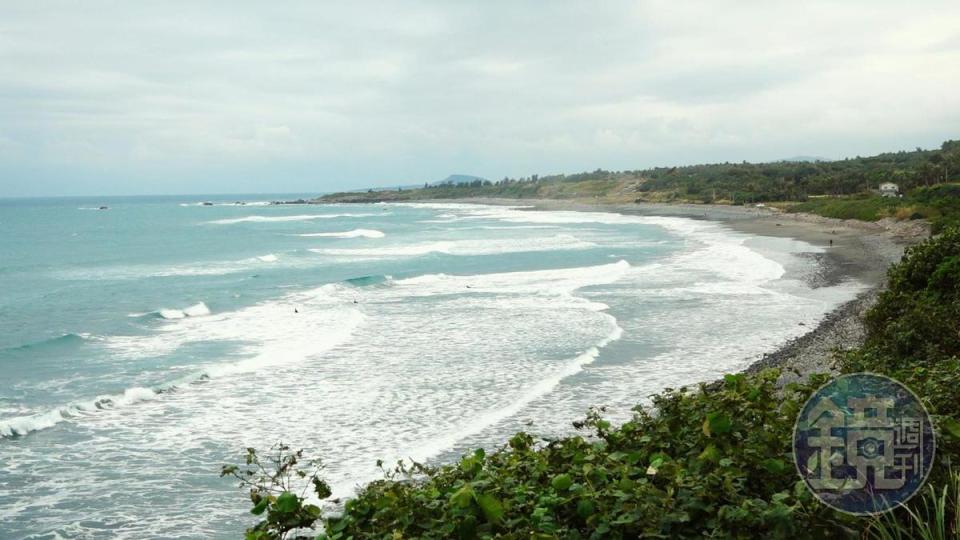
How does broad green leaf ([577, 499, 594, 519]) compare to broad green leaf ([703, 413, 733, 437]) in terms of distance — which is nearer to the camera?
broad green leaf ([577, 499, 594, 519])

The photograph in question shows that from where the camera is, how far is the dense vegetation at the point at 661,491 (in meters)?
4.16

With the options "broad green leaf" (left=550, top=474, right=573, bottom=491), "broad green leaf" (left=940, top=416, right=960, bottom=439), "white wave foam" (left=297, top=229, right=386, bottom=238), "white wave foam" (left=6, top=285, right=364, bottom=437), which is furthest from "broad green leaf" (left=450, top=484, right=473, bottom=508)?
"white wave foam" (left=297, top=229, right=386, bottom=238)

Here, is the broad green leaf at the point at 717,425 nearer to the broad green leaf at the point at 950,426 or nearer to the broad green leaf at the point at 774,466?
the broad green leaf at the point at 774,466

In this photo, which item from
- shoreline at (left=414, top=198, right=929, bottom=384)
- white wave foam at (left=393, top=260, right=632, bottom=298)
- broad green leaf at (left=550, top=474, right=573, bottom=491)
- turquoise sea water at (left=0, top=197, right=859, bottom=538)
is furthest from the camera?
white wave foam at (left=393, top=260, right=632, bottom=298)

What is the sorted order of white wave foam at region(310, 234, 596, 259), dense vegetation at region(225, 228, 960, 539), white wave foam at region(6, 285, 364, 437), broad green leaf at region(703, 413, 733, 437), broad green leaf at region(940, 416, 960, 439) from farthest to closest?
white wave foam at region(310, 234, 596, 259) → white wave foam at region(6, 285, 364, 437) → broad green leaf at region(703, 413, 733, 437) → broad green leaf at region(940, 416, 960, 439) → dense vegetation at region(225, 228, 960, 539)

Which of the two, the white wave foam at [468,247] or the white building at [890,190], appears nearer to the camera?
the white wave foam at [468,247]

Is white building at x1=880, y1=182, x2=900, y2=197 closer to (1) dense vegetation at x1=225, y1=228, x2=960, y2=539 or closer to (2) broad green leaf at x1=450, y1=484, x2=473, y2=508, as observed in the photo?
(1) dense vegetation at x1=225, y1=228, x2=960, y2=539

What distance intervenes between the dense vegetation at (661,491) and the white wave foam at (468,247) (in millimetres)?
42777

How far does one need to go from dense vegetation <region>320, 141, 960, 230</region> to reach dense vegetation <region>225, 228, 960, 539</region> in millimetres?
40305
